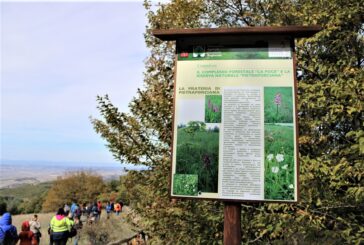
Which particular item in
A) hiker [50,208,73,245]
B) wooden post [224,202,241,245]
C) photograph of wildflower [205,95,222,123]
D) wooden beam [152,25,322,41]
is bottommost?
hiker [50,208,73,245]

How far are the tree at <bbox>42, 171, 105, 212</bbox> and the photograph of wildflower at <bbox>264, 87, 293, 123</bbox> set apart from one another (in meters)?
43.8

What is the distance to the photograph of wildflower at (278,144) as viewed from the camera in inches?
117

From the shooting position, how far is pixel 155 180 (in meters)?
4.93

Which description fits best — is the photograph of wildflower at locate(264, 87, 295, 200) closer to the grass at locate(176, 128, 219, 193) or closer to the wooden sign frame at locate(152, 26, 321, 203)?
the wooden sign frame at locate(152, 26, 321, 203)

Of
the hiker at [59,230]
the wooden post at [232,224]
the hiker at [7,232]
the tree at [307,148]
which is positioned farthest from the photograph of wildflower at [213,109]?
the hiker at [59,230]

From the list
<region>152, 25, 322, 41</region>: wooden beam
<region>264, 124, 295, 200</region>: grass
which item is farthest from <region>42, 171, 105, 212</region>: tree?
<region>264, 124, 295, 200</region>: grass

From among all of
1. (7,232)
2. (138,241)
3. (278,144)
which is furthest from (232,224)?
(138,241)

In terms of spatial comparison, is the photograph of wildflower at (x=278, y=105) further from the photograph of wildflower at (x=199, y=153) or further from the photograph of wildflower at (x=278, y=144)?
the photograph of wildflower at (x=199, y=153)

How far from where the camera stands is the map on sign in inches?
118

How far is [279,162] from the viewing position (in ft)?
9.88

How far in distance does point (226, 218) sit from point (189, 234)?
5.49 feet

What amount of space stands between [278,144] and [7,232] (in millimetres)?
7515

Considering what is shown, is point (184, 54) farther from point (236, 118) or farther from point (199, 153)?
point (199, 153)

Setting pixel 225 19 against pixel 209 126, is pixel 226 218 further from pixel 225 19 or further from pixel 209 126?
pixel 225 19
